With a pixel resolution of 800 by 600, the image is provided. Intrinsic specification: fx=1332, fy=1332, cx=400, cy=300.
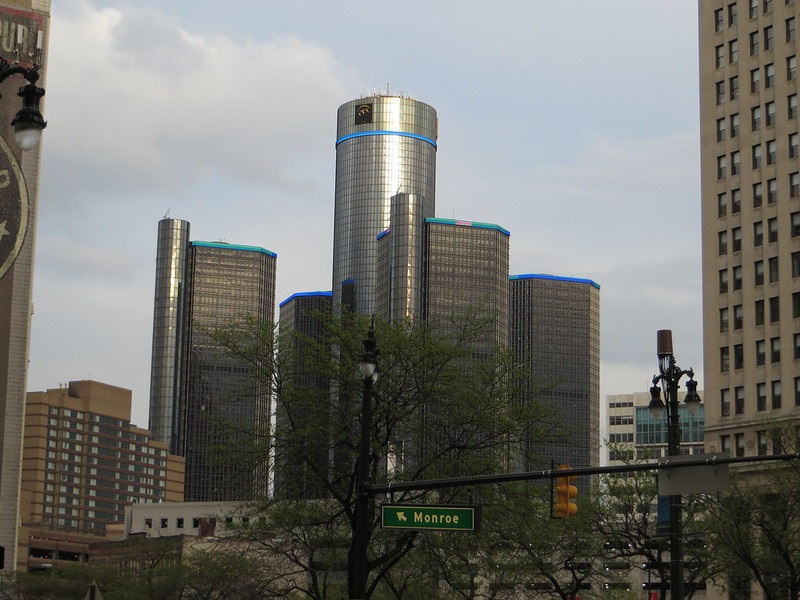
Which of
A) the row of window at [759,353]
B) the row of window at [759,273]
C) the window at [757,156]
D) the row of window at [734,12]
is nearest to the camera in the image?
the row of window at [759,353]

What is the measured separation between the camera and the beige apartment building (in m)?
101

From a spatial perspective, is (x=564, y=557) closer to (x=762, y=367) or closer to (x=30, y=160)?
(x=762, y=367)

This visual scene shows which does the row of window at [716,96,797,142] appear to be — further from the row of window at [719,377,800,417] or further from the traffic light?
the traffic light

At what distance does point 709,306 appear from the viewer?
10750 cm

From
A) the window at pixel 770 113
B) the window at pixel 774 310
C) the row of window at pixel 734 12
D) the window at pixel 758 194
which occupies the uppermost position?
the row of window at pixel 734 12

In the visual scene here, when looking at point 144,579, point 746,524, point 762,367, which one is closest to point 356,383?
point 746,524

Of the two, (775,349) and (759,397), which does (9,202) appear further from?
(759,397)

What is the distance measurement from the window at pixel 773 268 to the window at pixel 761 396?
8113mm

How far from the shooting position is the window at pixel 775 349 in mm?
100681

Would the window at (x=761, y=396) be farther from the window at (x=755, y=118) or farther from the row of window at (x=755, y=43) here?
the row of window at (x=755, y=43)

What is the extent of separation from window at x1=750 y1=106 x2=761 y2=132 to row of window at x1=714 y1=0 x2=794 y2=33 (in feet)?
24.9

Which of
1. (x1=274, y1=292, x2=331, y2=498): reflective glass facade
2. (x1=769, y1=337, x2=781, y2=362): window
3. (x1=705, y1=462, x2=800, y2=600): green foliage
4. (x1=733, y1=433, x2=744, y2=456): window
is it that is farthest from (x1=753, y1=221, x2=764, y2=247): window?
(x1=274, y1=292, x2=331, y2=498): reflective glass facade

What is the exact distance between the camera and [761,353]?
10238 centimetres

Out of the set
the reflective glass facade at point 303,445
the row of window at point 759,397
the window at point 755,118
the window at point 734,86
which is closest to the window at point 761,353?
the row of window at point 759,397
